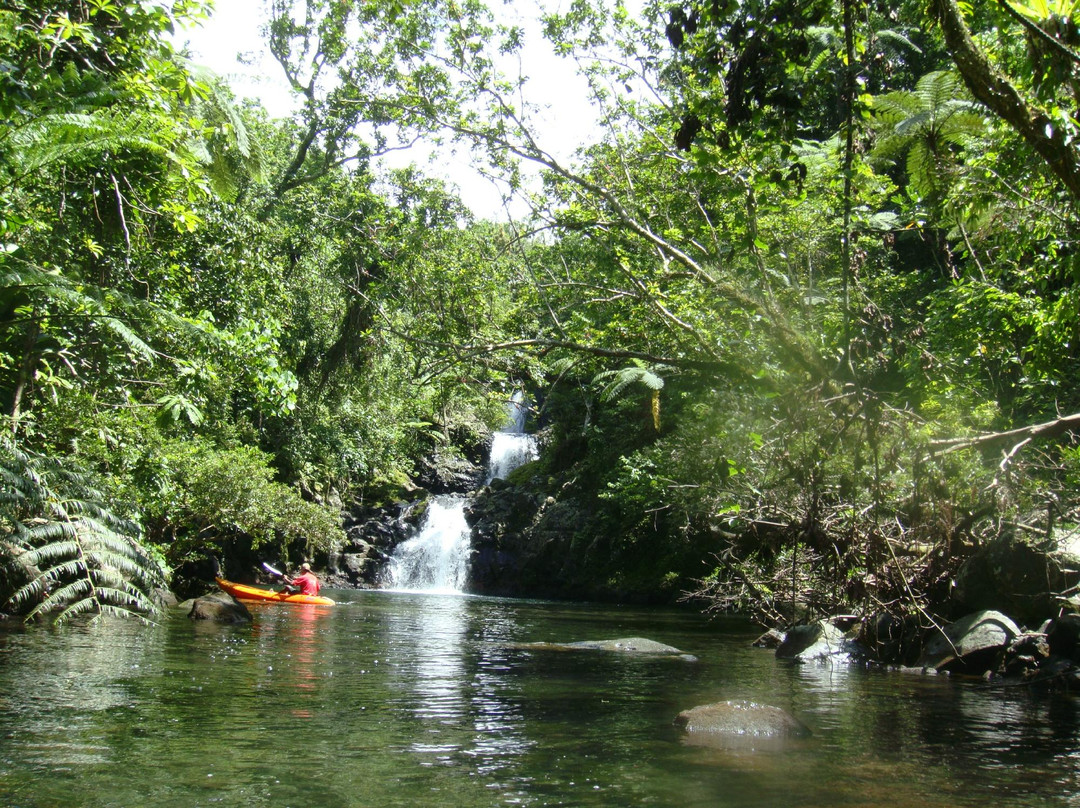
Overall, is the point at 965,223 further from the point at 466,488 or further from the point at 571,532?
the point at 466,488

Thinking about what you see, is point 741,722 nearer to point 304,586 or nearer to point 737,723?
point 737,723

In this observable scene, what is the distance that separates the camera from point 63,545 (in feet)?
33.3

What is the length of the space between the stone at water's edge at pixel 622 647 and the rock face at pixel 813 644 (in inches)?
54.2

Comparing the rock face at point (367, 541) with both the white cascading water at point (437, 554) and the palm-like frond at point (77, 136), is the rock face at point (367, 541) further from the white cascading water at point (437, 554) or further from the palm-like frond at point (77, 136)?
the palm-like frond at point (77, 136)

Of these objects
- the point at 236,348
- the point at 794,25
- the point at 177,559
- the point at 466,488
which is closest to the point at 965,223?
the point at 794,25

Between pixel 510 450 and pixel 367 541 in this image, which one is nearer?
pixel 367 541

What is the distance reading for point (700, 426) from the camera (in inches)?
595

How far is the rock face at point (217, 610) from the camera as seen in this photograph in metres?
12.9

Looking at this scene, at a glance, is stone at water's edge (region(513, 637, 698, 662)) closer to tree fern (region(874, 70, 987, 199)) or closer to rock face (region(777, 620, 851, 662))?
rock face (region(777, 620, 851, 662))

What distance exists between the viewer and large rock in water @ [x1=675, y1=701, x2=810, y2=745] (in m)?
6.18

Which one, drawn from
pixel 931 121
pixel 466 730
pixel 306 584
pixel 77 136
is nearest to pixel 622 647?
pixel 466 730

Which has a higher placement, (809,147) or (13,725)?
(809,147)

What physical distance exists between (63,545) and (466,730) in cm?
647

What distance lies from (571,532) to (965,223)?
18.6 m
